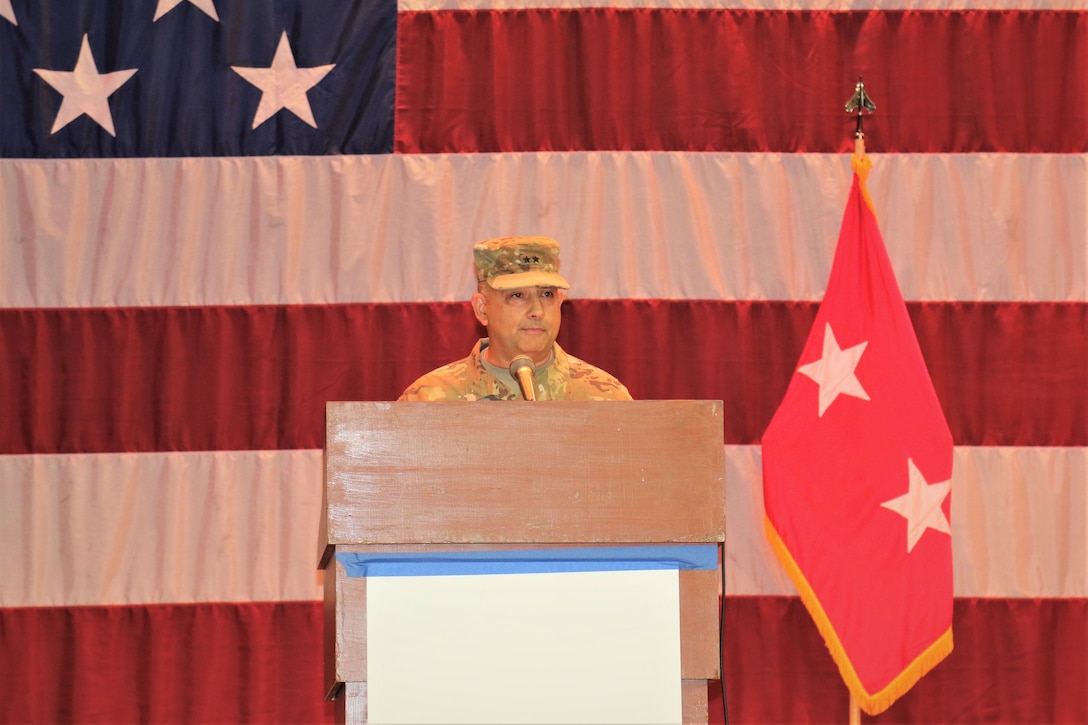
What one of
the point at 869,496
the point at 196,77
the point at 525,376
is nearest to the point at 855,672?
the point at 869,496

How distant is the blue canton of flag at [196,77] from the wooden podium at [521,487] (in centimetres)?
244

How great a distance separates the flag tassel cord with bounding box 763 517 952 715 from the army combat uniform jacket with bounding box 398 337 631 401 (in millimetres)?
1027

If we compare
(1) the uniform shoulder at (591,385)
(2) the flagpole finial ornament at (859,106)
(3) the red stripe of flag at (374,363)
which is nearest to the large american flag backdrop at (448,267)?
(3) the red stripe of flag at (374,363)

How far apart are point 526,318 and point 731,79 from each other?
1.50 metres

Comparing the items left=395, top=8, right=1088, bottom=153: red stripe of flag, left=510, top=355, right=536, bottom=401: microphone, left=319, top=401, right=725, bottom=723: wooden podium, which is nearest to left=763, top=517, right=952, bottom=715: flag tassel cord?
left=395, top=8, right=1088, bottom=153: red stripe of flag

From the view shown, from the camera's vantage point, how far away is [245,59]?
3.88 metres

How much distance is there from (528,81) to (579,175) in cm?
32

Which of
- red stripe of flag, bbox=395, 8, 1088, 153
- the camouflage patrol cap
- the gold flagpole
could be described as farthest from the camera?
red stripe of flag, bbox=395, 8, 1088, 153

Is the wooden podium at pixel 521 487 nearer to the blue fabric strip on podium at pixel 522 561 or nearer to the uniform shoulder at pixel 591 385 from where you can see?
the blue fabric strip on podium at pixel 522 561

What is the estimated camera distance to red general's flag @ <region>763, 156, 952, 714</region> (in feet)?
11.2

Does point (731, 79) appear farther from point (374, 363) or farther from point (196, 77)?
point (196, 77)

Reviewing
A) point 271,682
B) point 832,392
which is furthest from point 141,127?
point 832,392

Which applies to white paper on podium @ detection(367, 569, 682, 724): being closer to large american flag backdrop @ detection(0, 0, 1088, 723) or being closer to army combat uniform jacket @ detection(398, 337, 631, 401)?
army combat uniform jacket @ detection(398, 337, 631, 401)

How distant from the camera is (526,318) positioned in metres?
2.68
